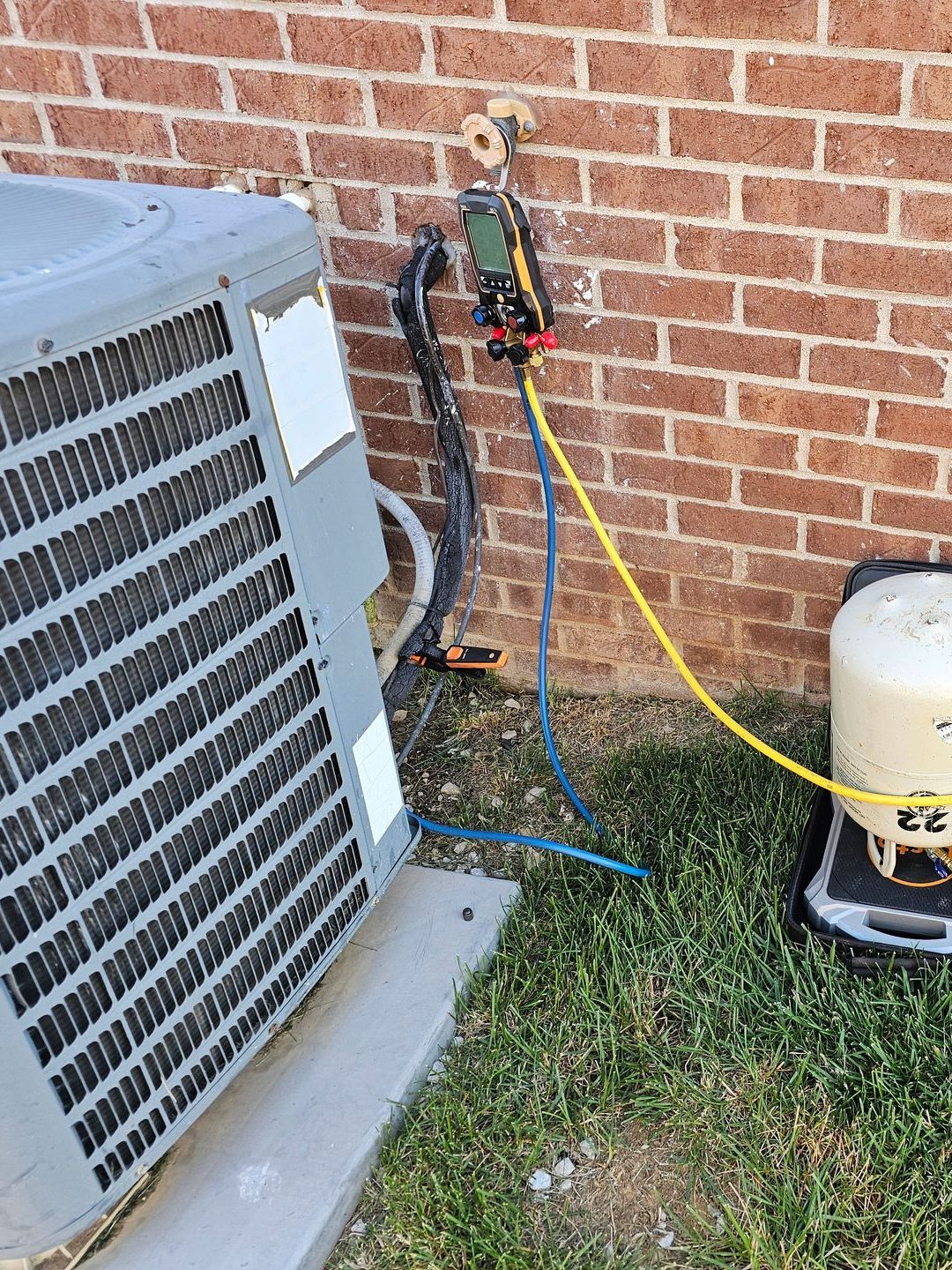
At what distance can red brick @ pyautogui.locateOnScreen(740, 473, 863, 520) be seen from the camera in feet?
7.40

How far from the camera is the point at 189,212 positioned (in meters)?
1.65

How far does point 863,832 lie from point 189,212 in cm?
149

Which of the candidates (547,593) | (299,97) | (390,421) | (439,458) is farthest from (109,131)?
(547,593)

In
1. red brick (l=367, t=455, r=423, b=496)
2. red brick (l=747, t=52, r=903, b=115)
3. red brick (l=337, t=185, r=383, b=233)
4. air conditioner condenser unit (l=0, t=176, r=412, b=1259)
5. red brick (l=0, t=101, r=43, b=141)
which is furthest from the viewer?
red brick (l=367, t=455, r=423, b=496)

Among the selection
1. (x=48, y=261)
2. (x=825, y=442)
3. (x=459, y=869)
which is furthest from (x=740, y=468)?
(x=48, y=261)

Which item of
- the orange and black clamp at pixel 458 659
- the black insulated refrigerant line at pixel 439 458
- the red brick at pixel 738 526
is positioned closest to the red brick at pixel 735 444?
the red brick at pixel 738 526

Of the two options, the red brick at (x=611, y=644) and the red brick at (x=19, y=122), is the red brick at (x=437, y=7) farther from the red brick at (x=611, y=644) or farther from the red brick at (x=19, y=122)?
the red brick at (x=611, y=644)

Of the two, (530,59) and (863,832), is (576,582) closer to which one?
(863,832)

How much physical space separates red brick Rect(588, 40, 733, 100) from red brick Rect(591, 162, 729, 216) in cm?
12

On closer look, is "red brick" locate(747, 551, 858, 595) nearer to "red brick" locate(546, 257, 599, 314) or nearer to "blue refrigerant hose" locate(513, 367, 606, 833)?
"blue refrigerant hose" locate(513, 367, 606, 833)

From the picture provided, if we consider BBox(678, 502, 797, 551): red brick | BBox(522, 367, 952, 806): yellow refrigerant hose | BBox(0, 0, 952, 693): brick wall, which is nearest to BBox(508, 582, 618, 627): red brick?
BBox(0, 0, 952, 693): brick wall

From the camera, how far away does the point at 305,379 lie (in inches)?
67.6

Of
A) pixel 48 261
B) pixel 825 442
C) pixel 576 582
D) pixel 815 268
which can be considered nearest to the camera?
pixel 48 261

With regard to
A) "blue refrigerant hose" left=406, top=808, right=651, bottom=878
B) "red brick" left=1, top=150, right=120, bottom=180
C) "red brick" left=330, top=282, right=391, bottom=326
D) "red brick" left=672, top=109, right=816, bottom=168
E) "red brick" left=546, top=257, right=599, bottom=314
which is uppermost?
"red brick" left=672, top=109, right=816, bottom=168
